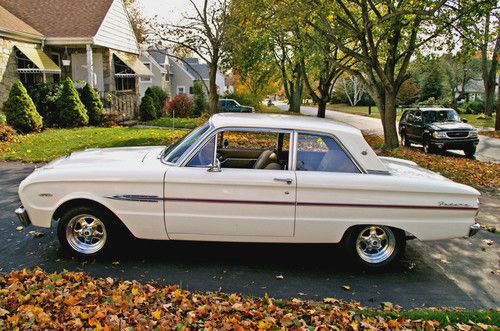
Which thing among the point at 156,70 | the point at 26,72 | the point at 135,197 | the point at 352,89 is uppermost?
the point at 156,70

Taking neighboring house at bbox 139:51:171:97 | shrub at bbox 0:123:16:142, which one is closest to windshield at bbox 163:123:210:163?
shrub at bbox 0:123:16:142

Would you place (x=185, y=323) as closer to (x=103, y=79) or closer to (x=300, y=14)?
(x=300, y=14)

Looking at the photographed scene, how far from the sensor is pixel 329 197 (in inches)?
191

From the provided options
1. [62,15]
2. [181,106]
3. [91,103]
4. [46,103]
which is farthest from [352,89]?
[46,103]

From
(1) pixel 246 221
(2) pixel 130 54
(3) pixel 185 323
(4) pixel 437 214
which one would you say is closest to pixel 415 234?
(4) pixel 437 214

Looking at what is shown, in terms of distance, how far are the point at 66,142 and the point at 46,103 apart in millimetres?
5609

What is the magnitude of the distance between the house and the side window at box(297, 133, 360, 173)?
57.3 ft

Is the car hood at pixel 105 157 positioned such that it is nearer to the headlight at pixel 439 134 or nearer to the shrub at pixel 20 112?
the shrub at pixel 20 112

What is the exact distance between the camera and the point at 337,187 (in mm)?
4836

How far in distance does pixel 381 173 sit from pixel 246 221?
166cm

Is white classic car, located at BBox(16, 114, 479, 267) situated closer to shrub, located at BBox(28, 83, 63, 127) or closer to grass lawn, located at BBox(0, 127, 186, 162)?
grass lawn, located at BBox(0, 127, 186, 162)

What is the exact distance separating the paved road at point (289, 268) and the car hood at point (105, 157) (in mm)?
1083

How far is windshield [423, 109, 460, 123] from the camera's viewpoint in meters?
17.5

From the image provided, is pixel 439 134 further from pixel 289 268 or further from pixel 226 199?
pixel 226 199
